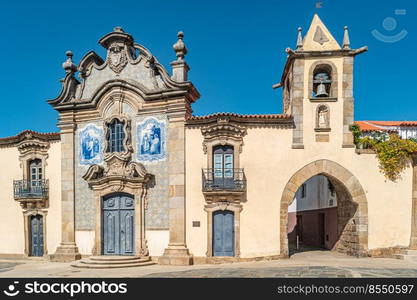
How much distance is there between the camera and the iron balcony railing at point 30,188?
17875mm

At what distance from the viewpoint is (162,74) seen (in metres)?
16.3

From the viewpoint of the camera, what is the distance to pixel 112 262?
15.1 meters

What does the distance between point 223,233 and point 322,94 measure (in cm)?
705

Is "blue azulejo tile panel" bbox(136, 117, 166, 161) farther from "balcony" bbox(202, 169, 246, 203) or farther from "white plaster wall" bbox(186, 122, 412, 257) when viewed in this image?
"balcony" bbox(202, 169, 246, 203)

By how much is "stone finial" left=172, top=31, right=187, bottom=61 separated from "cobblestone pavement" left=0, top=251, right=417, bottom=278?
8542 millimetres

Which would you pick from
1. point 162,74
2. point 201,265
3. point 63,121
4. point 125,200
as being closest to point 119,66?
point 162,74

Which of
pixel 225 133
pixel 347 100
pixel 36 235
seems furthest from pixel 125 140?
pixel 347 100

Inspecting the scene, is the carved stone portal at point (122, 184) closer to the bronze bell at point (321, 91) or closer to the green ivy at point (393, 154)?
the bronze bell at point (321, 91)

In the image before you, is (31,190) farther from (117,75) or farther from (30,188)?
(117,75)

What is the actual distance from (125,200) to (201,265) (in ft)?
13.9

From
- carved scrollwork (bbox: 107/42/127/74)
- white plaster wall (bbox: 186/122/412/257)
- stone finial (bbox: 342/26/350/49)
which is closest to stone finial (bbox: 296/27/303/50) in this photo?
stone finial (bbox: 342/26/350/49)

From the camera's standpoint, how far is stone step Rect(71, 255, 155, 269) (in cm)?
1499

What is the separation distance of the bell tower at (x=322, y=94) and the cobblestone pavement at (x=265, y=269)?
15.1 feet

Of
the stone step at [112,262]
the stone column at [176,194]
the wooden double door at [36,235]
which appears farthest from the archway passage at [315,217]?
the wooden double door at [36,235]
